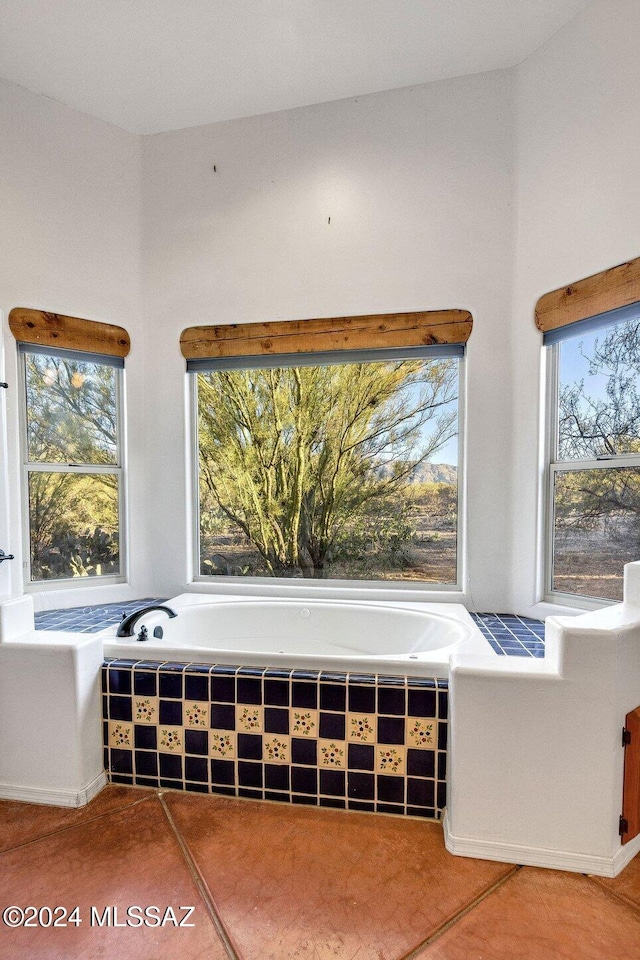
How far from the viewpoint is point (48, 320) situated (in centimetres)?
247

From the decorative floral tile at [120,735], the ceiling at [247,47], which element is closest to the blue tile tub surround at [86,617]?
the decorative floral tile at [120,735]

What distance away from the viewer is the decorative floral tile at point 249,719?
169 centimetres

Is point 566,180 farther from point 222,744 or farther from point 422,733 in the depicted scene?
point 222,744

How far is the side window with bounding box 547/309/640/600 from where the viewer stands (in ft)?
6.70

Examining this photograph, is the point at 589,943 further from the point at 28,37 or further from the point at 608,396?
the point at 28,37

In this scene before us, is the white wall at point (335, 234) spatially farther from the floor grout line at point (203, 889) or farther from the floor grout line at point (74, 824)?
the floor grout line at point (203, 889)

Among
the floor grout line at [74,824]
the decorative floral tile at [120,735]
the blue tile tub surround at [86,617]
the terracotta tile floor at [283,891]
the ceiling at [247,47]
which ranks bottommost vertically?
the floor grout line at [74,824]

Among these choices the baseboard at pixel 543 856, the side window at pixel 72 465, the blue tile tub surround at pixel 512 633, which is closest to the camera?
the baseboard at pixel 543 856

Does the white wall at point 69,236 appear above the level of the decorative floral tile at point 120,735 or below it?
above

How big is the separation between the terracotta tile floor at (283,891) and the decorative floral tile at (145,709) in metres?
0.27

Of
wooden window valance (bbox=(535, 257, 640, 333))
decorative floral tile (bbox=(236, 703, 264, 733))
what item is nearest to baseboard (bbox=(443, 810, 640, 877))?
decorative floral tile (bbox=(236, 703, 264, 733))

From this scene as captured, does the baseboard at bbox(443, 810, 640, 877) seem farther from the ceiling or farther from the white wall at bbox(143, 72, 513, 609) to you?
the ceiling

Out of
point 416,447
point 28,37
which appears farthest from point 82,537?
point 28,37

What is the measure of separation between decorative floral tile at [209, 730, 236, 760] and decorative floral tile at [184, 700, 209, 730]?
0.05 metres
